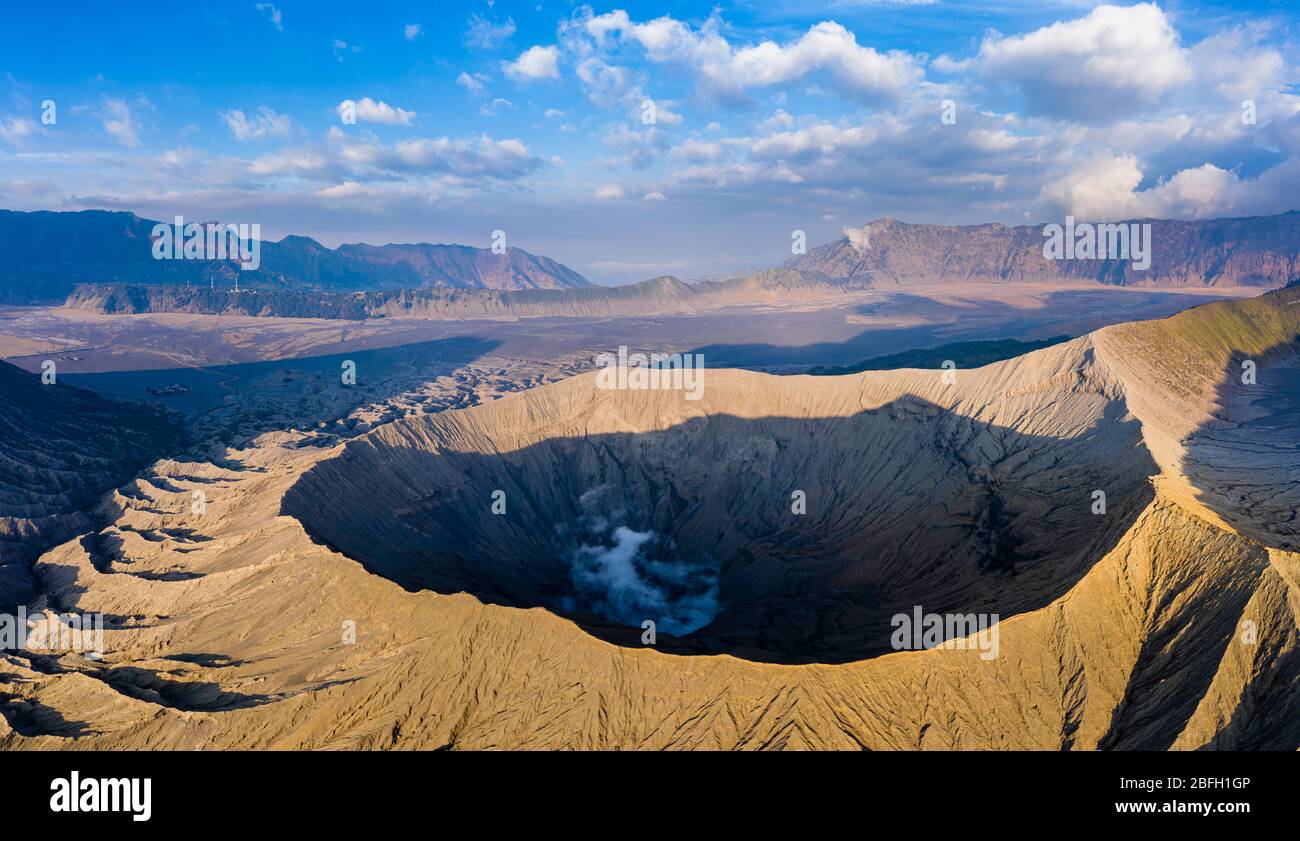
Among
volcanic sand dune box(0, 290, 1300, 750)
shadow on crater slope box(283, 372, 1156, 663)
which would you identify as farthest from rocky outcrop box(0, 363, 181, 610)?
shadow on crater slope box(283, 372, 1156, 663)

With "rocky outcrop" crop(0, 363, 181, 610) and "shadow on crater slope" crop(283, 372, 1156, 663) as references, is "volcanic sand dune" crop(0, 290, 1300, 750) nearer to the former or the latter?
"shadow on crater slope" crop(283, 372, 1156, 663)

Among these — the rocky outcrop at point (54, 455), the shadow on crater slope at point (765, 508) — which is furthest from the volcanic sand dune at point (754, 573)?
the rocky outcrop at point (54, 455)

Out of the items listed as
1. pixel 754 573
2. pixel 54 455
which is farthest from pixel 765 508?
pixel 54 455

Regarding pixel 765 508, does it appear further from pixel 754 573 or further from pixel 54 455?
pixel 54 455

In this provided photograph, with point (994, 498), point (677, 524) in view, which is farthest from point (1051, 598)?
point (677, 524)

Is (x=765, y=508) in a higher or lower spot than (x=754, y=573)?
higher

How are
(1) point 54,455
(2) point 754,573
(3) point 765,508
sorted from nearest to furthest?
(2) point 754,573 < (3) point 765,508 < (1) point 54,455

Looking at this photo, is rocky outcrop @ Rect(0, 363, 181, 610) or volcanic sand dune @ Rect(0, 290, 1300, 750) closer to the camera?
volcanic sand dune @ Rect(0, 290, 1300, 750)

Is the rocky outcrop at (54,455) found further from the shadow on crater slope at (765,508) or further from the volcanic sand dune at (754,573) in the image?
the shadow on crater slope at (765,508)
